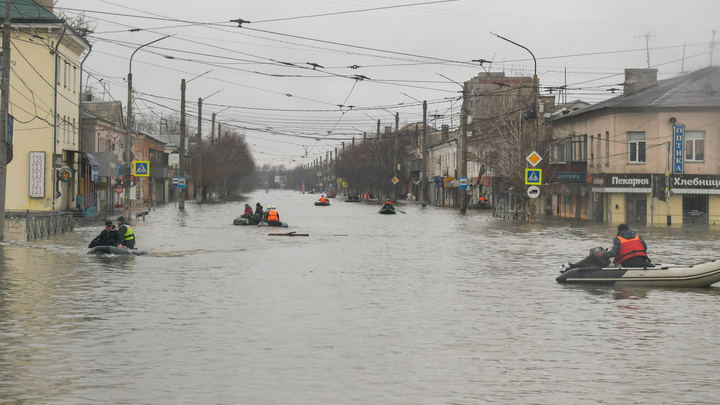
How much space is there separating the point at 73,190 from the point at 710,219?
127 feet

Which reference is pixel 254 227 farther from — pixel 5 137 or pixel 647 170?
pixel 647 170

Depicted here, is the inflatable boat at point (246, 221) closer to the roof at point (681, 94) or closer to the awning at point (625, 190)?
the awning at point (625, 190)

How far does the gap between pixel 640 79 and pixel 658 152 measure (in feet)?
31.1

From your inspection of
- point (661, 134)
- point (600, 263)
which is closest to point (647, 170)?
point (661, 134)

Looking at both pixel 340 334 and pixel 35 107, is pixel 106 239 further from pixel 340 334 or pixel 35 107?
pixel 35 107

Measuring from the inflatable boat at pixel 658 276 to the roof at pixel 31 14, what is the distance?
130 feet

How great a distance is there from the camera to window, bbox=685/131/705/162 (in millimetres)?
54594

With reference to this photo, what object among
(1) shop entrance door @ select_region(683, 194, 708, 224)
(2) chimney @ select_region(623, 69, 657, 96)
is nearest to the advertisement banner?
(1) shop entrance door @ select_region(683, 194, 708, 224)

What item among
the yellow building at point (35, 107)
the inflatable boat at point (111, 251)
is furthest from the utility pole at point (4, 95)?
the yellow building at point (35, 107)

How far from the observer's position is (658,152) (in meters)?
55.4

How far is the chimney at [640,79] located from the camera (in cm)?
6247

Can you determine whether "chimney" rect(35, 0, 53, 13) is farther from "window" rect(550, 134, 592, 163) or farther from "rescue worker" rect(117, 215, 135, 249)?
"window" rect(550, 134, 592, 163)

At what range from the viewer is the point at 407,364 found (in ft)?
31.9

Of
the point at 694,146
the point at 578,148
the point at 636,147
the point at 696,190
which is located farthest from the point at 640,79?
the point at 696,190
